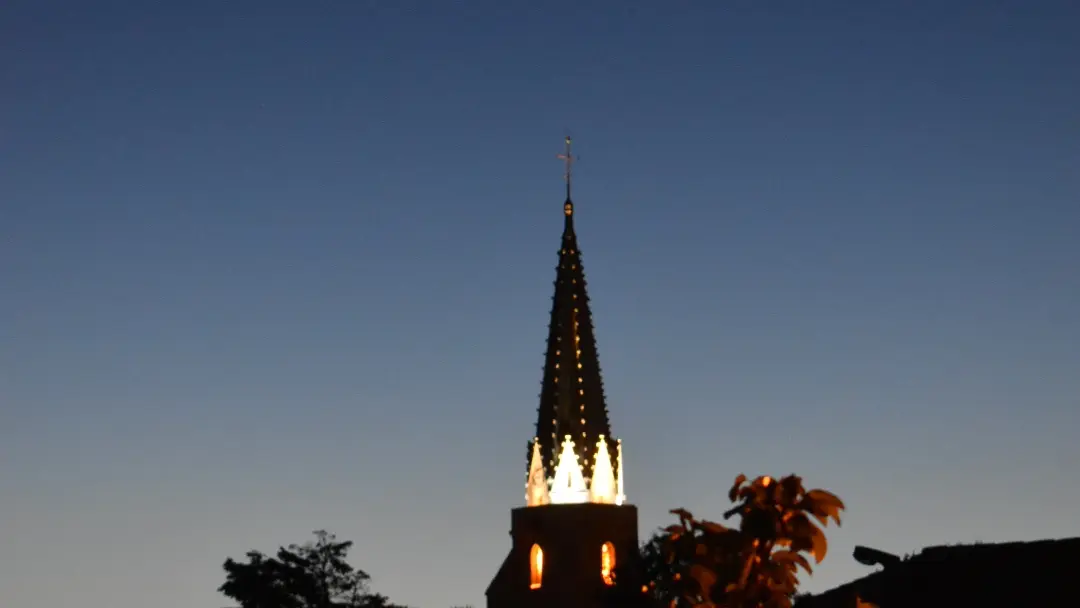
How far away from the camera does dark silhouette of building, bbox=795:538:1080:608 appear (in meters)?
38.6

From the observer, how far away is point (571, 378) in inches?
1870

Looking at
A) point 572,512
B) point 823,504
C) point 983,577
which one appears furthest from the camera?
point 572,512

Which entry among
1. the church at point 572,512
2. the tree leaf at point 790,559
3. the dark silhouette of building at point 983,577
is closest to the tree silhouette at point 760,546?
the tree leaf at point 790,559

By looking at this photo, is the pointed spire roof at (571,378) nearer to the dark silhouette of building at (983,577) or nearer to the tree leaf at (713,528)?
the dark silhouette of building at (983,577)

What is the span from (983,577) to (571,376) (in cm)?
1233

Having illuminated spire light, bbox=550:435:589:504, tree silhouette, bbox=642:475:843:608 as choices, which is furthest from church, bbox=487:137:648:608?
tree silhouette, bbox=642:475:843:608

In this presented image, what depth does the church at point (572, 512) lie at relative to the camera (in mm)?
46469

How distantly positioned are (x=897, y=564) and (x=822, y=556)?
1158 cm

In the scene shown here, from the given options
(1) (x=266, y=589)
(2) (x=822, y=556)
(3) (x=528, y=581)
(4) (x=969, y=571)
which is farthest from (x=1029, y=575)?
(1) (x=266, y=589)

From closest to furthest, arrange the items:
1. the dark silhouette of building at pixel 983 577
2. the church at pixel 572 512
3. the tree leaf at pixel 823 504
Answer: the tree leaf at pixel 823 504, the dark silhouette of building at pixel 983 577, the church at pixel 572 512

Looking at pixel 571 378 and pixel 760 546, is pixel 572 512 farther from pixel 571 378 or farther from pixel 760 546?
pixel 760 546

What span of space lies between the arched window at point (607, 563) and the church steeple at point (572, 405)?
3.99ft

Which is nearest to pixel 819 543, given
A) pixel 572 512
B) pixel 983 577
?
pixel 983 577

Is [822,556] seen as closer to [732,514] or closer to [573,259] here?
[732,514]
